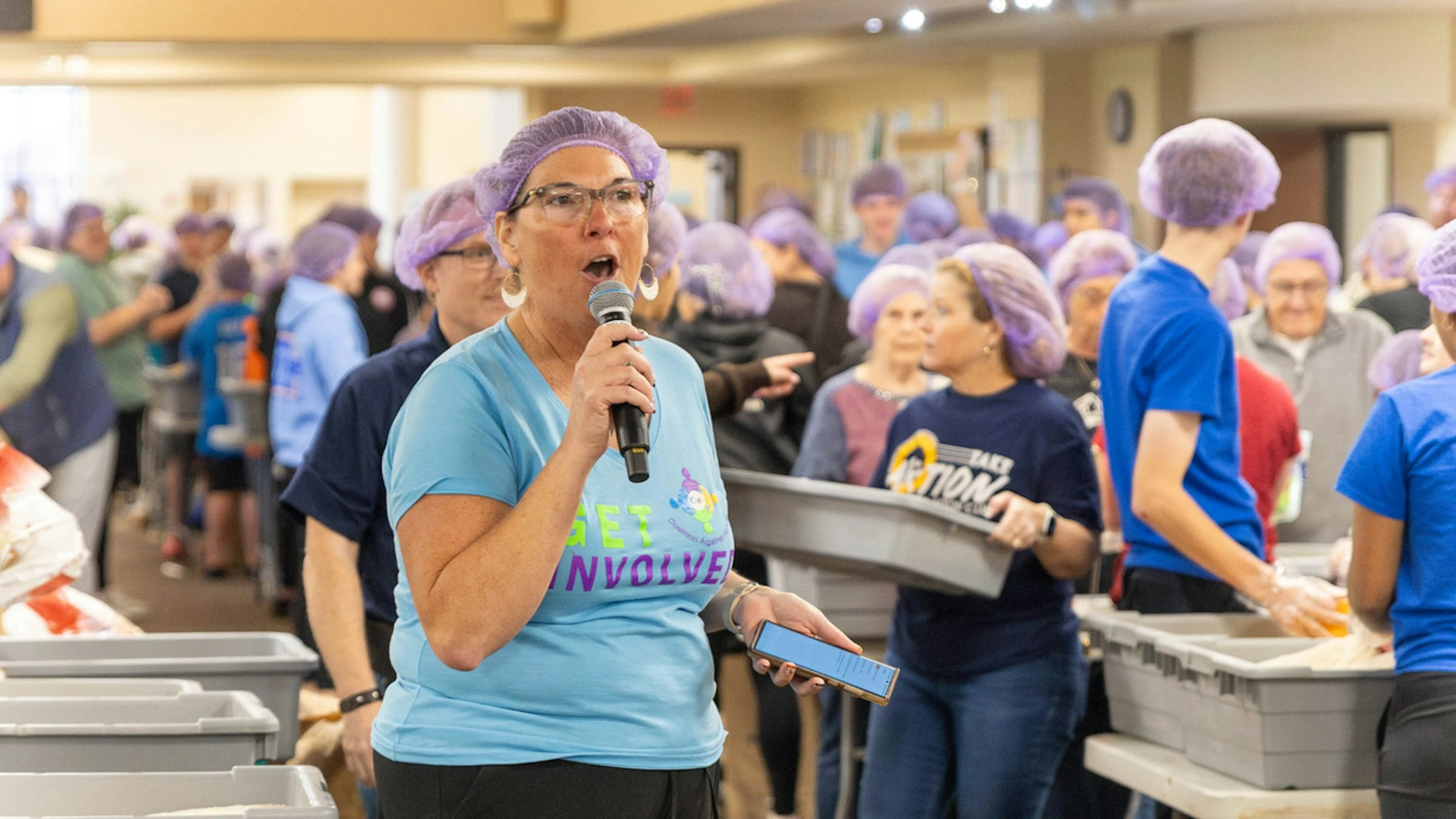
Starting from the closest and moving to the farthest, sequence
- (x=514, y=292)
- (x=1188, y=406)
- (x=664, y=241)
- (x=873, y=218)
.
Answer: (x=514, y=292) < (x=1188, y=406) < (x=664, y=241) < (x=873, y=218)

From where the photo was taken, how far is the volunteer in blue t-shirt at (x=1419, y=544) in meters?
2.41

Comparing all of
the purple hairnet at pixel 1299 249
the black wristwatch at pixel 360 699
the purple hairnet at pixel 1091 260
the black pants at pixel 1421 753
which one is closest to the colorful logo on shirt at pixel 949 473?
the black pants at pixel 1421 753

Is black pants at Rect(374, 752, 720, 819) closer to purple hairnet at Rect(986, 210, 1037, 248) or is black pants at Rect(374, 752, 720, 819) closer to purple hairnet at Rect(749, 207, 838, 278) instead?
purple hairnet at Rect(749, 207, 838, 278)

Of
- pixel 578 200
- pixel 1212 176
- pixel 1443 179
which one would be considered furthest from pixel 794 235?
pixel 578 200

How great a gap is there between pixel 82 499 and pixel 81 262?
241cm

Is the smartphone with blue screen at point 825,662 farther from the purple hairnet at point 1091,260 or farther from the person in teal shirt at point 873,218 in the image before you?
the person in teal shirt at point 873,218

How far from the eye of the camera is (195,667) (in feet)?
9.13

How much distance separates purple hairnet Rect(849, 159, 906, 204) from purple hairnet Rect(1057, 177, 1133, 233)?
0.71 metres

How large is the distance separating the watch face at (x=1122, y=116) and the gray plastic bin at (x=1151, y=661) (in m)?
7.14

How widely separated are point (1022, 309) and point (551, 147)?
1559 millimetres

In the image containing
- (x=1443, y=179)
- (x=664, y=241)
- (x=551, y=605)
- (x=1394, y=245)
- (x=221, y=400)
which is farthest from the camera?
(x=221, y=400)

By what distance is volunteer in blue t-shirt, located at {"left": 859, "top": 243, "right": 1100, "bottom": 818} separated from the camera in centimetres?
299

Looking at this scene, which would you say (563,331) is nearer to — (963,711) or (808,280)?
(963,711)

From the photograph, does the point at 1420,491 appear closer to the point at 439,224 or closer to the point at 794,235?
the point at 439,224
